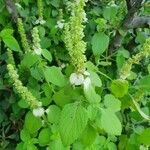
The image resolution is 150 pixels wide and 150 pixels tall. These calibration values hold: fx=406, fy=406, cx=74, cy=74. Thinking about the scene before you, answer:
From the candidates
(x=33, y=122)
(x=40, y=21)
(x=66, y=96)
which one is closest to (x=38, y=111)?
(x=33, y=122)

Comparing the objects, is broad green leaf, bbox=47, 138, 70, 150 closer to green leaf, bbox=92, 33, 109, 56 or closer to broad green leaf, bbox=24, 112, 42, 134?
broad green leaf, bbox=24, 112, 42, 134

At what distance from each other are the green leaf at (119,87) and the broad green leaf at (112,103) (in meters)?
0.02

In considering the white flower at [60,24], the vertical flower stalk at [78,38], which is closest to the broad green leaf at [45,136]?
the vertical flower stalk at [78,38]

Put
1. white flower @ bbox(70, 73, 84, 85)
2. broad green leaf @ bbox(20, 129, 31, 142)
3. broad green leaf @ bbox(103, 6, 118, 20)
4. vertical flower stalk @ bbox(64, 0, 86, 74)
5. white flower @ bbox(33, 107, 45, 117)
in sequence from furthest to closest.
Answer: broad green leaf @ bbox(103, 6, 118, 20) < broad green leaf @ bbox(20, 129, 31, 142) < white flower @ bbox(33, 107, 45, 117) < white flower @ bbox(70, 73, 84, 85) < vertical flower stalk @ bbox(64, 0, 86, 74)

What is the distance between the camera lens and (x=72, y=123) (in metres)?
0.92

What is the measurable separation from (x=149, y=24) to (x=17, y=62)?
0.50 meters

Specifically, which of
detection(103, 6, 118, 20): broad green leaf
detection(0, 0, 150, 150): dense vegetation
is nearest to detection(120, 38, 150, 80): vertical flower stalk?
detection(0, 0, 150, 150): dense vegetation

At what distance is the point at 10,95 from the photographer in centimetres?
145

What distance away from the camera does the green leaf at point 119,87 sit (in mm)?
1022

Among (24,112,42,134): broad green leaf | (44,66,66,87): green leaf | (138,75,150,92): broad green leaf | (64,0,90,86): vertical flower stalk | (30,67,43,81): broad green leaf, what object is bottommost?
(24,112,42,134): broad green leaf

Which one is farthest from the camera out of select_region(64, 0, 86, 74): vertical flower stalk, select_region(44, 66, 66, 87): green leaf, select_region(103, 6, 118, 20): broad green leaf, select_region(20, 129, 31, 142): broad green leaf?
select_region(103, 6, 118, 20): broad green leaf

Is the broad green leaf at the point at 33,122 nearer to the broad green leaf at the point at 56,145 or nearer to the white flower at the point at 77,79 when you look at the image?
the broad green leaf at the point at 56,145

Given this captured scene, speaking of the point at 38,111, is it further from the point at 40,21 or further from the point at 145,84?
the point at 40,21

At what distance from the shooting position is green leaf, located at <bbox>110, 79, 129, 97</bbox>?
1022mm
